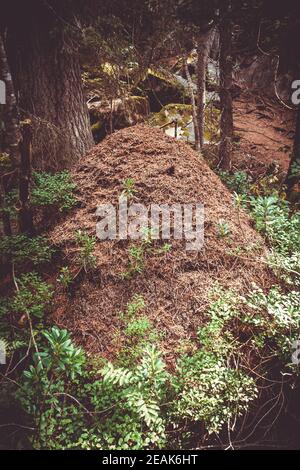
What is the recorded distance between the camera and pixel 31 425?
279 cm

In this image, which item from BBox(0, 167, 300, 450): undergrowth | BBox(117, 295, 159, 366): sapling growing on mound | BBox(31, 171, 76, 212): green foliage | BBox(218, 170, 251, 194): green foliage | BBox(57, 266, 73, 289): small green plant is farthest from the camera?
BBox(218, 170, 251, 194): green foliage

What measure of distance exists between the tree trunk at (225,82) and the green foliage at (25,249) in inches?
144

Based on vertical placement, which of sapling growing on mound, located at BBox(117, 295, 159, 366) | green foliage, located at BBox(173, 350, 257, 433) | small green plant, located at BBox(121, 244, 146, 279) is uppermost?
small green plant, located at BBox(121, 244, 146, 279)

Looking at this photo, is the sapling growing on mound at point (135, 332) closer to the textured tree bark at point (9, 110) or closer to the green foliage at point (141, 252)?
the green foliage at point (141, 252)

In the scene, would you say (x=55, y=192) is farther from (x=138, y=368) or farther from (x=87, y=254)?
(x=138, y=368)

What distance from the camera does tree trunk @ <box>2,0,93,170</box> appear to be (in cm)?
461

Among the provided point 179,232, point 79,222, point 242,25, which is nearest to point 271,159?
point 242,25

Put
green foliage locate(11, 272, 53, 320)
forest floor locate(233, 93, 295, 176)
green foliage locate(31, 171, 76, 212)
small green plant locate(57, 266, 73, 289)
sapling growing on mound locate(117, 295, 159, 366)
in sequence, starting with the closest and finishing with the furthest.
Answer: sapling growing on mound locate(117, 295, 159, 366), green foliage locate(11, 272, 53, 320), small green plant locate(57, 266, 73, 289), green foliage locate(31, 171, 76, 212), forest floor locate(233, 93, 295, 176)

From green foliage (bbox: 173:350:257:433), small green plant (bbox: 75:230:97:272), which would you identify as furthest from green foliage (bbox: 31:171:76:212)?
green foliage (bbox: 173:350:257:433)

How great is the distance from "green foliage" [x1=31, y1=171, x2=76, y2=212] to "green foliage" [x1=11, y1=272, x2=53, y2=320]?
3.17 ft

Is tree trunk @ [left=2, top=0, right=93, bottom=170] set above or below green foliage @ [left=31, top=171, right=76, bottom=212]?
above

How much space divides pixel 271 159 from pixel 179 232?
209 inches

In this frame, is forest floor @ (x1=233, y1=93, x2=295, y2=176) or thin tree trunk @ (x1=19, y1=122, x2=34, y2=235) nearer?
thin tree trunk @ (x1=19, y1=122, x2=34, y2=235)

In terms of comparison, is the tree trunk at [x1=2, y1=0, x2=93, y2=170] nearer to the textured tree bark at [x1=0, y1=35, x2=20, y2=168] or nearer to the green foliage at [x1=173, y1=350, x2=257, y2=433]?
the textured tree bark at [x1=0, y1=35, x2=20, y2=168]
